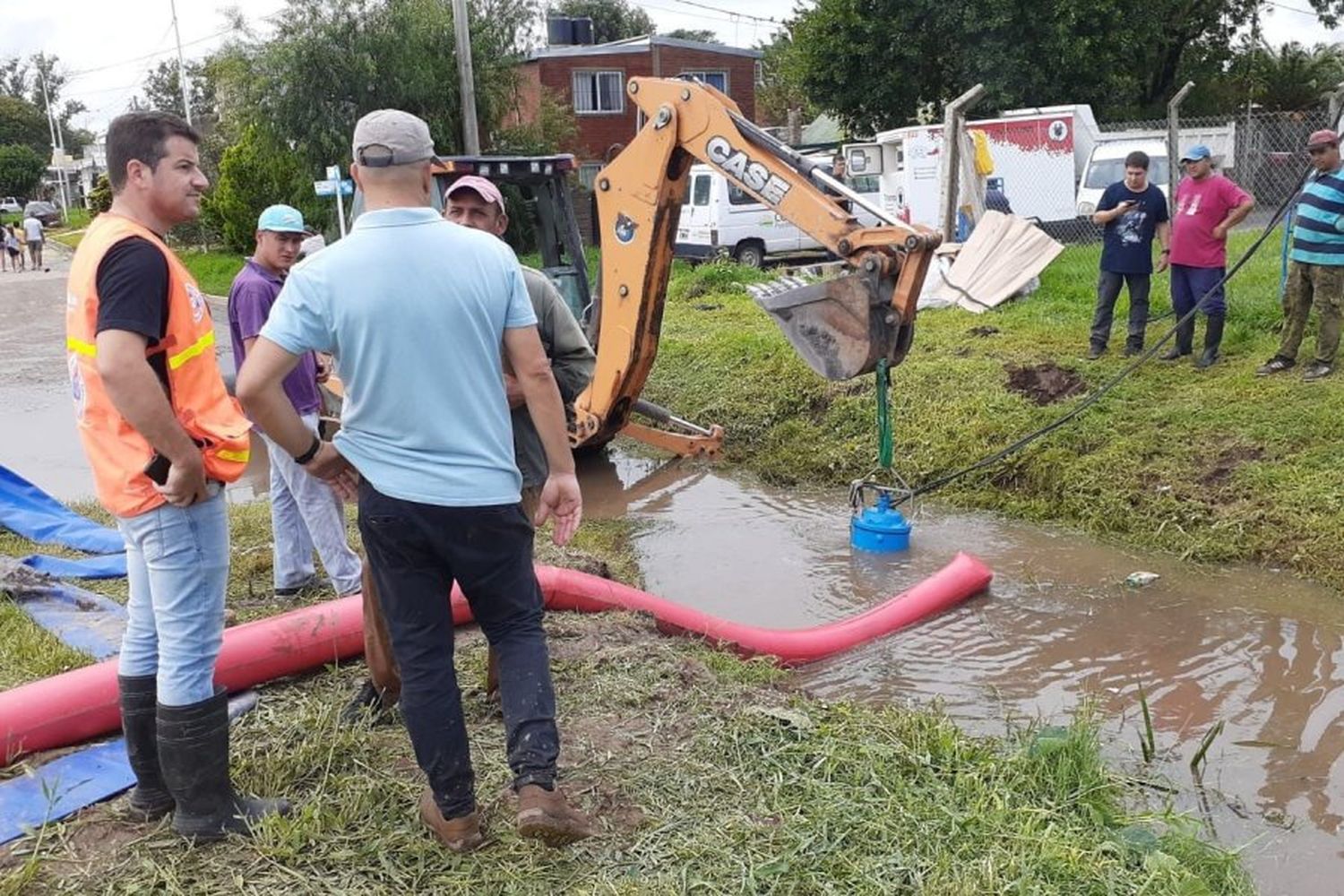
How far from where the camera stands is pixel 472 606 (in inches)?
115

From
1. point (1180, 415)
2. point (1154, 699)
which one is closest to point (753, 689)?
point (1154, 699)

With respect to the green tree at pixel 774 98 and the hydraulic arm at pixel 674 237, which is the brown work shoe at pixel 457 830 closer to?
the hydraulic arm at pixel 674 237

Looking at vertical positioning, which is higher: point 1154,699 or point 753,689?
point 753,689

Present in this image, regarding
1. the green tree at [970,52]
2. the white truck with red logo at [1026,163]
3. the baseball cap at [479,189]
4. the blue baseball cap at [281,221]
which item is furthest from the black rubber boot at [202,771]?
the green tree at [970,52]

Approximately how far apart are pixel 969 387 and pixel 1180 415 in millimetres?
1595

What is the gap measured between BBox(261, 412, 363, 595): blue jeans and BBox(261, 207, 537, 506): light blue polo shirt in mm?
1922

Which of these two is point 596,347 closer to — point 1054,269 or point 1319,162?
point 1319,162

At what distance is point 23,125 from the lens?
240ft

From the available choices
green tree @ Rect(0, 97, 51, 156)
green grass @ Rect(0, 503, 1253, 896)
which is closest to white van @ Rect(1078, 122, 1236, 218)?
green grass @ Rect(0, 503, 1253, 896)

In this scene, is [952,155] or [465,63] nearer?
[952,155]

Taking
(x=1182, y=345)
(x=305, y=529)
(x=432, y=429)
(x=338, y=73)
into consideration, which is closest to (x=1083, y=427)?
(x=1182, y=345)

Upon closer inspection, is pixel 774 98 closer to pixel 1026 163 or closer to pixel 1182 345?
pixel 1026 163

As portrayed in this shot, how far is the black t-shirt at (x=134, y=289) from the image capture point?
8.50 ft

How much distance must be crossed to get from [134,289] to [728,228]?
16.8 m
